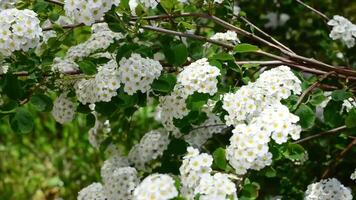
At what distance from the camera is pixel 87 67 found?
7.55ft

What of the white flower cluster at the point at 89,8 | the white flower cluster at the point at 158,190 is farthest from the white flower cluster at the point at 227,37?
the white flower cluster at the point at 158,190

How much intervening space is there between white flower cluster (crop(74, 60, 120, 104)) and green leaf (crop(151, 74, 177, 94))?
135mm

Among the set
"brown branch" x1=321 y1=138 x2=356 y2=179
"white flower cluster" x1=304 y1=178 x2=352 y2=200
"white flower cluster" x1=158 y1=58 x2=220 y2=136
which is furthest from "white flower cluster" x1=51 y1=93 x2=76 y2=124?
"brown branch" x1=321 y1=138 x2=356 y2=179

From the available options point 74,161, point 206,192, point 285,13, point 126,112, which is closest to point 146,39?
point 126,112

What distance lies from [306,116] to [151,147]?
79 centimetres

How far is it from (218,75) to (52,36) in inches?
32.0

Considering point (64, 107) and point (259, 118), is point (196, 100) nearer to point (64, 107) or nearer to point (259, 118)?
point (259, 118)

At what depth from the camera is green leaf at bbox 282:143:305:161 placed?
80.5 inches

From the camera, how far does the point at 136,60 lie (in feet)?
7.04

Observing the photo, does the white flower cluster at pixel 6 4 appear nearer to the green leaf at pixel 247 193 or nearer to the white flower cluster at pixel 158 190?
the white flower cluster at pixel 158 190

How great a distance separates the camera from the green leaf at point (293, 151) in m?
2.04

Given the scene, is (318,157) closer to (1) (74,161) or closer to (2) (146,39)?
(2) (146,39)

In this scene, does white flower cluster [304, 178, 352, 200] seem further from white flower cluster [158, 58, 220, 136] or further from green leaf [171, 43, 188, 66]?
green leaf [171, 43, 188, 66]

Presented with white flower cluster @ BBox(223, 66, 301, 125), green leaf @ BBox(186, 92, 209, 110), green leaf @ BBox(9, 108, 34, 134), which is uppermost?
white flower cluster @ BBox(223, 66, 301, 125)
